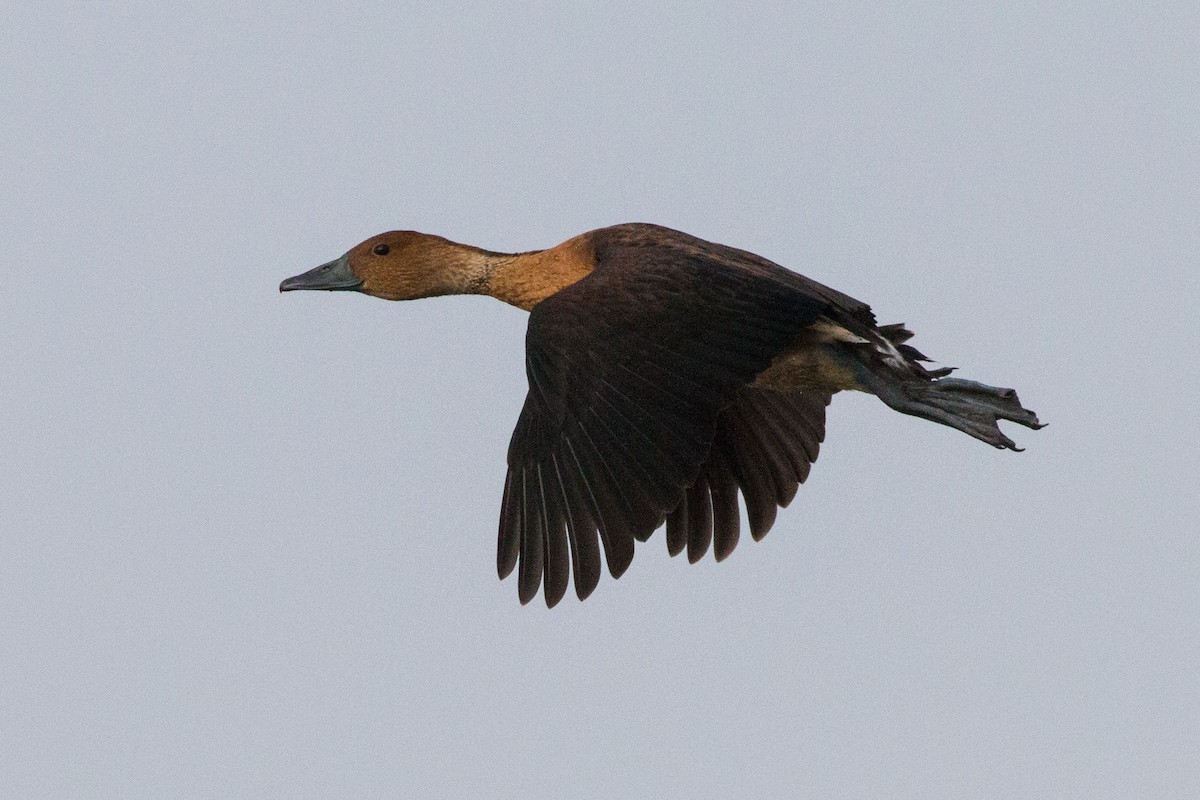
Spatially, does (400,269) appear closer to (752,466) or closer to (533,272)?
(533,272)

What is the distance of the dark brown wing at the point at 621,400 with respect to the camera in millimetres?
6906

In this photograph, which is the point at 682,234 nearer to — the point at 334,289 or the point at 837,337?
the point at 837,337

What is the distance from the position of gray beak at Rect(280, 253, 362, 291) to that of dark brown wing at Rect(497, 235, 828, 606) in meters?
1.81

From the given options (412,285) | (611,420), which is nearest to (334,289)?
(412,285)

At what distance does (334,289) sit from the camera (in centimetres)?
888

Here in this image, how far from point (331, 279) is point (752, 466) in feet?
7.11

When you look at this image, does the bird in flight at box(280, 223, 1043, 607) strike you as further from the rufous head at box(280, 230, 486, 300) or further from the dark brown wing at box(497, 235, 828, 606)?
the rufous head at box(280, 230, 486, 300)

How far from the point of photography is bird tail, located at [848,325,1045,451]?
7727 mm

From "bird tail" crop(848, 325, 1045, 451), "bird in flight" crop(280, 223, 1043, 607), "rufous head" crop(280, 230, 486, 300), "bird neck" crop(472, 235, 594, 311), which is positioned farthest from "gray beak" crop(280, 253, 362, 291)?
"bird tail" crop(848, 325, 1045, 451)

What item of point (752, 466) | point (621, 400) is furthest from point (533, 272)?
point (621, 400)

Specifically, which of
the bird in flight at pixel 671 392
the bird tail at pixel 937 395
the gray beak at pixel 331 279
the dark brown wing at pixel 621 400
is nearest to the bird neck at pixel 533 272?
the bird in flight at pixel 671 392

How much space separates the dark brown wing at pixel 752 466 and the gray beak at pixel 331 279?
1871 mm

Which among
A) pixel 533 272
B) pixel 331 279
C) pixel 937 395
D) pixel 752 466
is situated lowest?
pixel 752 466

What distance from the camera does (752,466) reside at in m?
8.36
